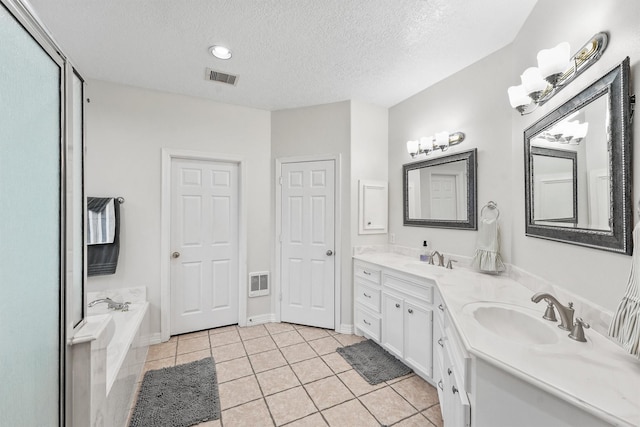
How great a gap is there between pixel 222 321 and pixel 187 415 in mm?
1404

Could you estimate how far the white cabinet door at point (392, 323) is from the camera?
235 centimetres

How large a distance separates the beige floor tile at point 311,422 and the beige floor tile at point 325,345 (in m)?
0.79

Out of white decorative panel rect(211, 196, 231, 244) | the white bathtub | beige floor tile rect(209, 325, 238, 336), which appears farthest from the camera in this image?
white decorative panel rect(211, 196, 231, 244)

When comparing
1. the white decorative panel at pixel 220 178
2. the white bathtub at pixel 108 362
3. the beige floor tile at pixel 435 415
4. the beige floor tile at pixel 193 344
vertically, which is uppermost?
the white decorative panel at pixel 220 178

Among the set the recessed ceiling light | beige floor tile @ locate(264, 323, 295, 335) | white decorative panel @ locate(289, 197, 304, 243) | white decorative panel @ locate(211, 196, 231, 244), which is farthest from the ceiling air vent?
beige floor tile @ locate(264, 323, 295, 335)

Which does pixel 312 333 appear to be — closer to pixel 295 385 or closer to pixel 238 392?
pixel 295 385

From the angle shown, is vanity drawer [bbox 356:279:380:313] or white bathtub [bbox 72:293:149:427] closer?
white bathtub [bbox 72:293:149:427]

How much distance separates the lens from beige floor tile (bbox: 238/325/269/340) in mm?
2939

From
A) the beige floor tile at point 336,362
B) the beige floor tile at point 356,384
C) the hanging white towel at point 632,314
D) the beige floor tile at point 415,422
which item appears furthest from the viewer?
the beige floor tile at point 336,362

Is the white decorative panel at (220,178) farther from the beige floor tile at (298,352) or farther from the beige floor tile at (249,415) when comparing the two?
the beige floor tile at (249,415)

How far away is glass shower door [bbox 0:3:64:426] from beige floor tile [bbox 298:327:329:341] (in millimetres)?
2250

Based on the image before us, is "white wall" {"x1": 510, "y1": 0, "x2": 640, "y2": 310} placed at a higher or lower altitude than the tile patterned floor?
higher

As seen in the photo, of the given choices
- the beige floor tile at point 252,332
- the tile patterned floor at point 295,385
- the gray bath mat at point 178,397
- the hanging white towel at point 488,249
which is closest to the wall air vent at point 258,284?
the beige floor tile at point 252,332

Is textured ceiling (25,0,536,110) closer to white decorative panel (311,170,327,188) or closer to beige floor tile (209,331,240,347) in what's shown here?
white decorative panel (311,170,327,188)
